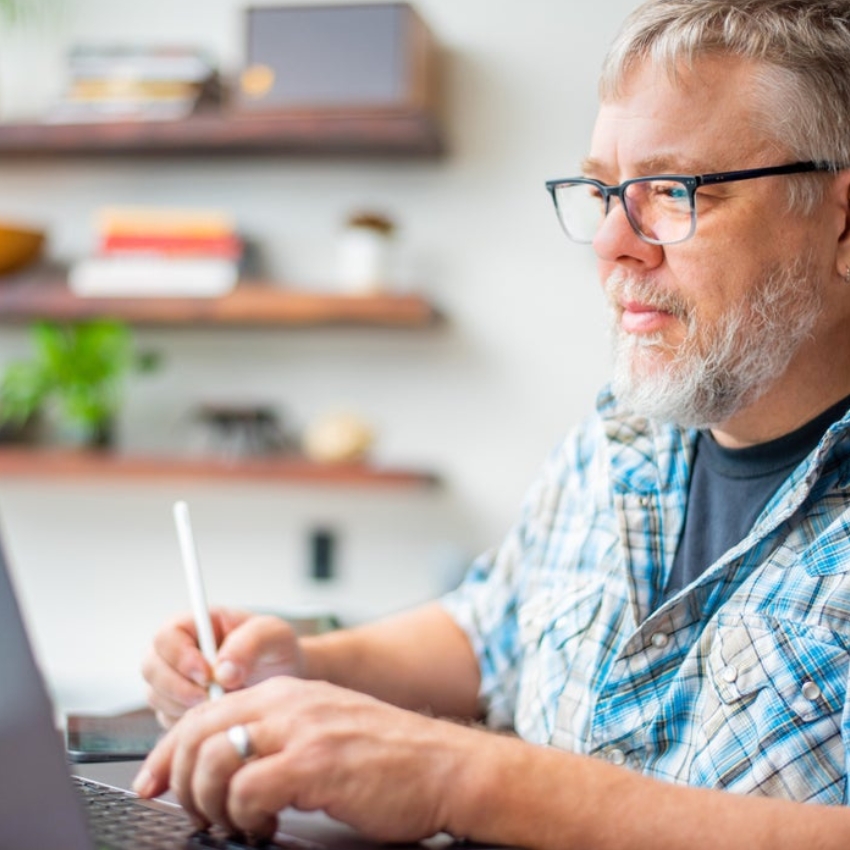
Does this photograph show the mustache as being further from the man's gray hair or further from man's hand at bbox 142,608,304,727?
man's hand at bbox 142,608,304,727

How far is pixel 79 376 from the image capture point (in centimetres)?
290

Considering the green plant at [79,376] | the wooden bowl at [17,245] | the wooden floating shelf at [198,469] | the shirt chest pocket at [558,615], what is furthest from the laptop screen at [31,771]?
the wooden bowl at [17,245]

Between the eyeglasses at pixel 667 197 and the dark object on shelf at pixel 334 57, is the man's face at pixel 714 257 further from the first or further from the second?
the dark object on shelf at pixel 334 57

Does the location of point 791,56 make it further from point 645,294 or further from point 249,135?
point 249,135

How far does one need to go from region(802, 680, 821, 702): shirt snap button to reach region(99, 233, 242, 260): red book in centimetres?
204

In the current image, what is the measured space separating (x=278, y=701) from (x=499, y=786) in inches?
6.1

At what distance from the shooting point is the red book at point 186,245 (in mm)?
2826

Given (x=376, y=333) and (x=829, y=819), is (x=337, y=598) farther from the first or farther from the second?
(x=829, y=819)

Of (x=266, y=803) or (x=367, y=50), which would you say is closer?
(x=266, y=803)

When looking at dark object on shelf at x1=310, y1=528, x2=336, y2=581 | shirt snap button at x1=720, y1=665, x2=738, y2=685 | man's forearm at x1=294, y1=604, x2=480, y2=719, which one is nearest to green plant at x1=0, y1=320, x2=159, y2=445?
dark object on shelf at x1=310, y1=528, x2=336, y2=581

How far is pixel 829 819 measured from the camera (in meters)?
0.86

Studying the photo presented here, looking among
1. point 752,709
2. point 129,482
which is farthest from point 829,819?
point 129,482

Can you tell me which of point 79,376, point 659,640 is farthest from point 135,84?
point 659,640

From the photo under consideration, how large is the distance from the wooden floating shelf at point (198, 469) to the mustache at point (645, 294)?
1540 millimetres
